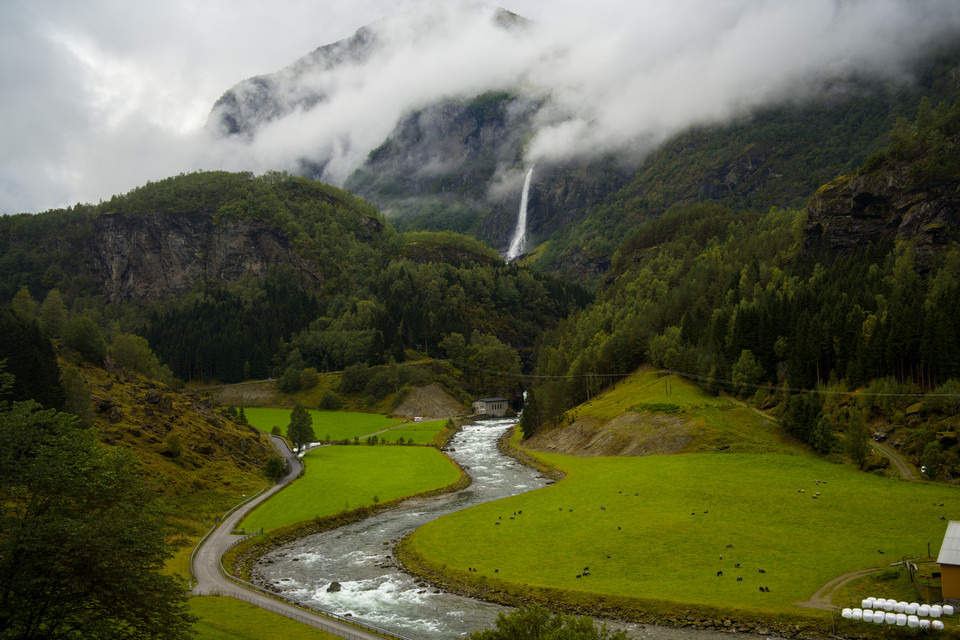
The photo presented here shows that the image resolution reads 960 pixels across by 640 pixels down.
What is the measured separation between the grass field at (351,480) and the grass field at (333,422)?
20655mm

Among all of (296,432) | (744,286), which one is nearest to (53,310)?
(296,432)

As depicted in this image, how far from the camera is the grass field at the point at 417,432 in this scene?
130250 mm

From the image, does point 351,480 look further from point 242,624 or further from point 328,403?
point 328,403

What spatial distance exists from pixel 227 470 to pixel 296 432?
2569 centimetres

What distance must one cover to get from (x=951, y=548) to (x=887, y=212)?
10300cm

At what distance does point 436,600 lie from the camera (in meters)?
45.1

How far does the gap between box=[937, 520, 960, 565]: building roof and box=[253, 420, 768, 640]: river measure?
13.3 m

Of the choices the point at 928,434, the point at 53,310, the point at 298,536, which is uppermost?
the point at 53,310

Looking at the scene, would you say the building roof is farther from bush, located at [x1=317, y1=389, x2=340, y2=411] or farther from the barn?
bush, located at [x1=317, y1=389, x2=340, y2=411]

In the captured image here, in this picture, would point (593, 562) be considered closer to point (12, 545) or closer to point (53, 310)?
point (12, 545)

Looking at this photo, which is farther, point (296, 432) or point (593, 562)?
point (296, 432)

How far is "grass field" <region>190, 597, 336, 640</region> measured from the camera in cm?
3688

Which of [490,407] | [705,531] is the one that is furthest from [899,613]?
[490,407]

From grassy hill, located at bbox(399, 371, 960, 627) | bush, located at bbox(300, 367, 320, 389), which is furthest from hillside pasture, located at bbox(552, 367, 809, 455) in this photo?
bush, located at bbox(300, 367, 320, 389)
